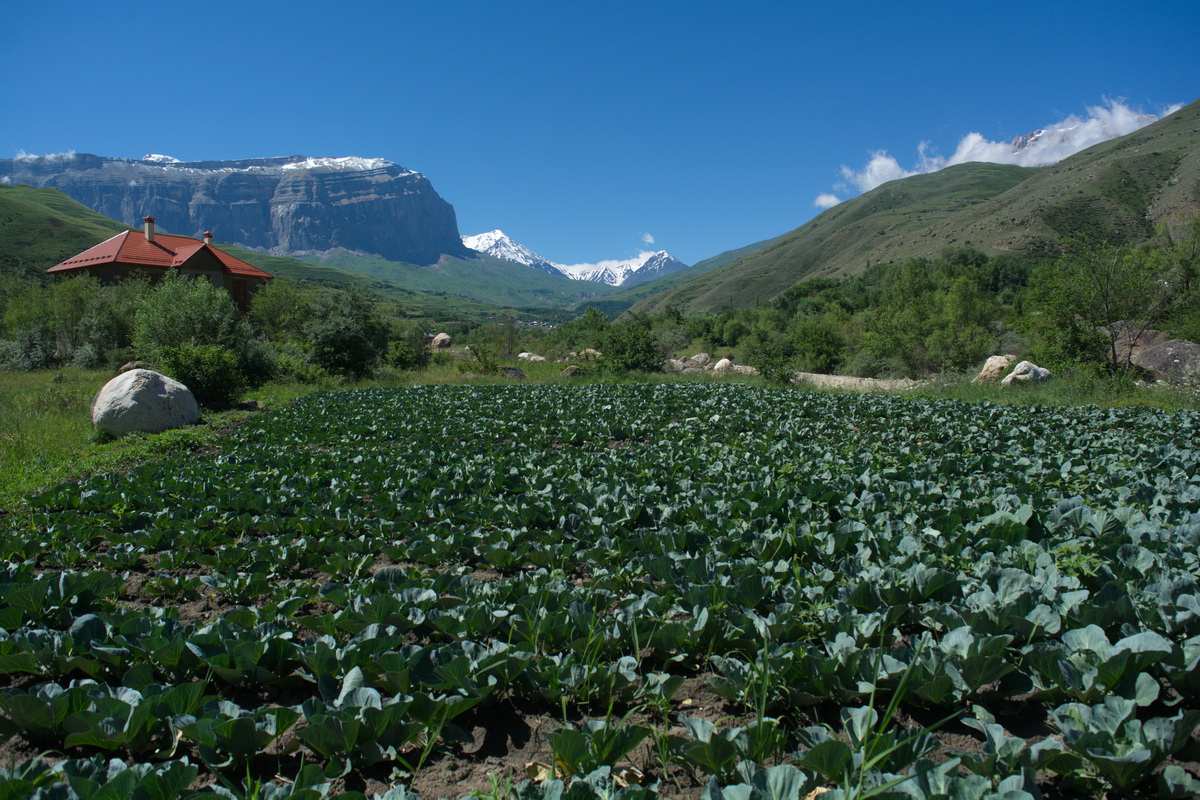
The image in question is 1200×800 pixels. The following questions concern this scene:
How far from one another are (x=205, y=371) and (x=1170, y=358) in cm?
3167

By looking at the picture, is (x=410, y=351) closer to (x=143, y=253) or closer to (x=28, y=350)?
(x=28, y=350)

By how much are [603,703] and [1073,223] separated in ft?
284

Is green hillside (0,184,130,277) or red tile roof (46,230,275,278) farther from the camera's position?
green hillside (0,184,130,277)

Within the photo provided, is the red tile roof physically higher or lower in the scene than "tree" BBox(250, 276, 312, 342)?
higher

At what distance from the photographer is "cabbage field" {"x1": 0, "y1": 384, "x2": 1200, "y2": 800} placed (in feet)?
7.03

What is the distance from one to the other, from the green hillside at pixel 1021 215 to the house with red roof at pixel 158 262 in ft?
166

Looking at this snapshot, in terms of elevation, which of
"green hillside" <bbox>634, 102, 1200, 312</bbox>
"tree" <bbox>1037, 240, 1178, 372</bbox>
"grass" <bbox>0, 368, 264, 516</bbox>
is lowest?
"grass" <bbox>0, 368, 264, 516</bbox>

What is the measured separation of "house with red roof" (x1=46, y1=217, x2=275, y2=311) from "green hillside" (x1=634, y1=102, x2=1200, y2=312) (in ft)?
166

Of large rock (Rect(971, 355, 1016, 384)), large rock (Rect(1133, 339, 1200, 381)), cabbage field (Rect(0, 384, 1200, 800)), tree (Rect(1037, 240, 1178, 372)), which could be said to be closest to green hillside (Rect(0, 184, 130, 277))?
cabbage field (Rect(0, 384, 1200, 800))

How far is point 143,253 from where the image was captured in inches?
1630

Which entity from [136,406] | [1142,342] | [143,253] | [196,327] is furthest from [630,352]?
[143,253]

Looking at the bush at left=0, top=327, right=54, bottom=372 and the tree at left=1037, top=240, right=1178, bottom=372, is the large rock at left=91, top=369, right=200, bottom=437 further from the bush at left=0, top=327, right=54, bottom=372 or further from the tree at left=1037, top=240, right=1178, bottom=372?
the tree at left=1037, top=240, right=1178, bottom=372

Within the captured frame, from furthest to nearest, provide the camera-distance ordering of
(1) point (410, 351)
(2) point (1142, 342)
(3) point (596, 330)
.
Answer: (3) point (596, 330) < (1) point (410, 351) < (2) point (1142, 342)

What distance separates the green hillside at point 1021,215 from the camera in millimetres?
64875
